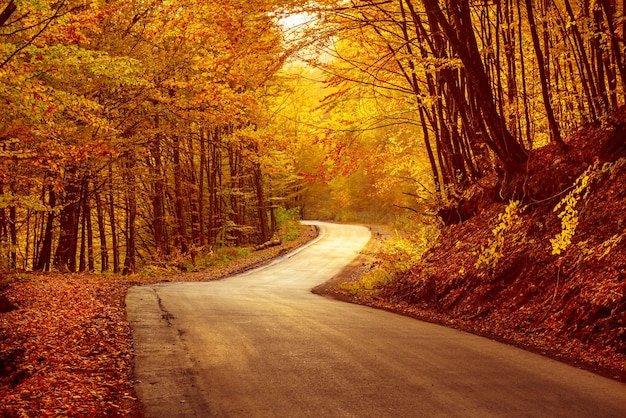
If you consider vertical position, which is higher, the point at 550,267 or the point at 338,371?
the point at 550,267

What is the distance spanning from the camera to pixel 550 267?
9.38m

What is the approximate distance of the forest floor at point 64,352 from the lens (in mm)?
5262

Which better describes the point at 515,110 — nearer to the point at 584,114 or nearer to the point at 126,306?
the point at 584,114

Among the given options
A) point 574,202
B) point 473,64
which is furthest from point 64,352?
point 473,64

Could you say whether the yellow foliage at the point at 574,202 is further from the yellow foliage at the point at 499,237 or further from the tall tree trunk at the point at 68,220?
the tall tree trunk at the point at 68,220

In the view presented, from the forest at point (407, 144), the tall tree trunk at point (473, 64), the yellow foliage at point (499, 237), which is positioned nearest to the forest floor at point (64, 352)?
the forest at point (407, 144)

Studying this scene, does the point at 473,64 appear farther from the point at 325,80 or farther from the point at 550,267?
the point at 550,267

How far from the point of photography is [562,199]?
401 inches

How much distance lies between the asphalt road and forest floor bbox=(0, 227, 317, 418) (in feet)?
0.96

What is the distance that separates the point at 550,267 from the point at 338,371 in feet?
15.9

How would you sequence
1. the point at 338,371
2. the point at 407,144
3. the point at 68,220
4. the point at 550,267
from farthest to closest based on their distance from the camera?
the point at 407,144 → the point at 68,220 → the point at 550,267 → the point at 338,371

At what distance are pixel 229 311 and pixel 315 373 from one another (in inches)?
197

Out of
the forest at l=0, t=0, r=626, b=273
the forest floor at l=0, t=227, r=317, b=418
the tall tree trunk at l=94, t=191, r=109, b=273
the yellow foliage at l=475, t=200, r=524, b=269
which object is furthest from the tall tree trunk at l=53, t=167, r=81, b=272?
the yellow foliage at l=475, t=200, r=524, b=269

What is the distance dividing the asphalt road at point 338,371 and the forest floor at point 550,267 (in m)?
0.79
